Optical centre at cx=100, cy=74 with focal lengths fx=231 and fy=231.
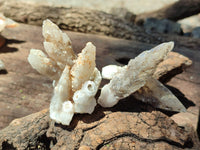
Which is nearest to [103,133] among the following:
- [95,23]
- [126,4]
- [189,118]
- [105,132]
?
[105,132]

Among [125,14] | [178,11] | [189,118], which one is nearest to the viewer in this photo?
[189,118]

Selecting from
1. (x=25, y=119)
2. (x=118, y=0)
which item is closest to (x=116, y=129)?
(x=25, y=119)

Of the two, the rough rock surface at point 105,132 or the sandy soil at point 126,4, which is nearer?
the rough rock surface at point 105,132

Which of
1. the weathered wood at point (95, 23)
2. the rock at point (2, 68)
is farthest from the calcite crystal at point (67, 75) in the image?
the weathered wood at point (95, 23)

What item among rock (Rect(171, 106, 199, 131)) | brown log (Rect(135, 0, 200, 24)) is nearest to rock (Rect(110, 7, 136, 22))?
brown log (Rect(135, 0, 200, 24))

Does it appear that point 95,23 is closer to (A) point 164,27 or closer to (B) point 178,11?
(A) point 164,27

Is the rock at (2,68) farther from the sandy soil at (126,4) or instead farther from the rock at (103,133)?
the sandy soil at (126,4)

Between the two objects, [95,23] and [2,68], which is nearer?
[2,68]

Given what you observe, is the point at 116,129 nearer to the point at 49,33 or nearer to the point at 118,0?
the point at 49,33
